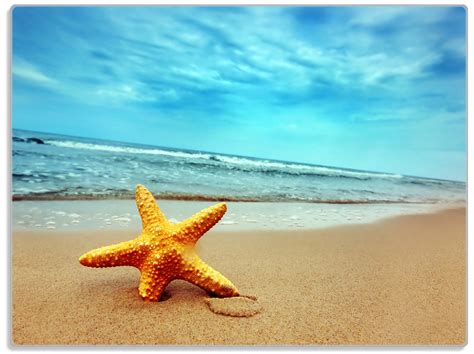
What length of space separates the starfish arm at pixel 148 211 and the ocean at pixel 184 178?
74 cm

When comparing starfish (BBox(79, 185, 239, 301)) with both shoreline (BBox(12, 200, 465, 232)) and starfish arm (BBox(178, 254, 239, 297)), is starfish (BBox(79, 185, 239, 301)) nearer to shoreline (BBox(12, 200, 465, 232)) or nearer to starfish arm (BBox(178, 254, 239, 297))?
starfish arm (BBox(178, 254, 239, 297))

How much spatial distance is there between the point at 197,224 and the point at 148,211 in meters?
0.23

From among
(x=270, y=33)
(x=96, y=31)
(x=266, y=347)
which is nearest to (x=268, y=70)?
(x=270, y=33)

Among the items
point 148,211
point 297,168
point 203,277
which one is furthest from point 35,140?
point 297,168

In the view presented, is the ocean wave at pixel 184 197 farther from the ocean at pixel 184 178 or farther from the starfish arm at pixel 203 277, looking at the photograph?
the starfish arm at pixel 203 277

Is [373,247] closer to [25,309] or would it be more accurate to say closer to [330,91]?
[330,91]

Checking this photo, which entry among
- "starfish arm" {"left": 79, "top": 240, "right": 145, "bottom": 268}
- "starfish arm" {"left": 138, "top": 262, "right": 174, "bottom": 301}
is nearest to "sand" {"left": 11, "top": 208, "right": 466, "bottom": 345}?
"starfish arm" {"left": 138, "top": 262, "right": 174, "bottom": 301}

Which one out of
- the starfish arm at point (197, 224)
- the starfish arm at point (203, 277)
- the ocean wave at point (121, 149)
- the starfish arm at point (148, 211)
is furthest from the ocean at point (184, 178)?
the starfish arm at point (203, 277)

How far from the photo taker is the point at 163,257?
173 cm

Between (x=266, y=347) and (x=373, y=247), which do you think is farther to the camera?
(x=373, y=247)

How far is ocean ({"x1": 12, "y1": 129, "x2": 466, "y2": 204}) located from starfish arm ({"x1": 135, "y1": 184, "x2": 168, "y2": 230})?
2.43 feet

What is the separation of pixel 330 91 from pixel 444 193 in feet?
3.07

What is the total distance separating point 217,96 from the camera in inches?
98.6

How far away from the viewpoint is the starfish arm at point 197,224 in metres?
1.77
